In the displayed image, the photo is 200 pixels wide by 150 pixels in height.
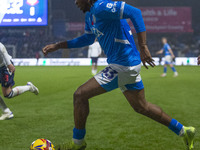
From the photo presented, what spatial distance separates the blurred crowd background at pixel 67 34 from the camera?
1677 inches

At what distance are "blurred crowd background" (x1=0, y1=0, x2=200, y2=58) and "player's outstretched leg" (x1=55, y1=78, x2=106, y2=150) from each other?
36107 millimetres

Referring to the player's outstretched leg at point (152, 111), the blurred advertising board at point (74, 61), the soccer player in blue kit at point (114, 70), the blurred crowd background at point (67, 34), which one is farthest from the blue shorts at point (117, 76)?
the blurred crowd background at point (67, 34)

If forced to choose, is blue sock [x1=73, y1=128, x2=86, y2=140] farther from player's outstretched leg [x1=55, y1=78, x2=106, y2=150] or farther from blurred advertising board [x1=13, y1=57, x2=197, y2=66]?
blurred advertising board [x1=13, y1=57, x2=197, y2=66]

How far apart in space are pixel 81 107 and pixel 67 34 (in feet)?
141

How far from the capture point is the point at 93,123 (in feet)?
19.1

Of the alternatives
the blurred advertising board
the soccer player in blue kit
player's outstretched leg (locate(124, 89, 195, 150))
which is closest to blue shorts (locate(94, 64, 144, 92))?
the soccer player in blue kit

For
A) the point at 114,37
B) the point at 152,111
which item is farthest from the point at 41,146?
the point at 114,37

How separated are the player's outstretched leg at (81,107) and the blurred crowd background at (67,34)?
3611cm

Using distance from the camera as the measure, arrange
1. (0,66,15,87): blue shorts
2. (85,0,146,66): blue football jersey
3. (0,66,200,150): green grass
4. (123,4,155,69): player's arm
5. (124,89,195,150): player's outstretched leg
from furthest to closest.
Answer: (0,66,15,87): blue shorts < (0,66,200,150): green grass < (124,89,195,150): player's outstretched leg < (85,0,146,66): blue football jersey < (123,4,155,69): player's arm

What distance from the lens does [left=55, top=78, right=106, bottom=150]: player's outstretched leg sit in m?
3.83

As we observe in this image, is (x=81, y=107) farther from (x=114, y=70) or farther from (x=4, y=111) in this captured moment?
(x=4, y=111)

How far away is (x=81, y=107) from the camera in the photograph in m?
3.83

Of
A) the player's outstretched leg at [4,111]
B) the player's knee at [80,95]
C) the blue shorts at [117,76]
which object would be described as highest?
the blue shorts at [117,76]

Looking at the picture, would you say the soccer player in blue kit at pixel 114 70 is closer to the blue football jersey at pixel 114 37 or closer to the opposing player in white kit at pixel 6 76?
the blue football jersey at pixel 114 37
